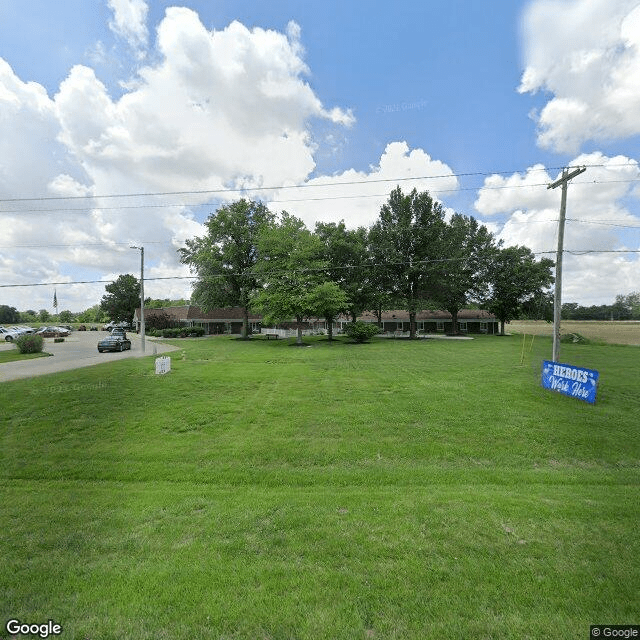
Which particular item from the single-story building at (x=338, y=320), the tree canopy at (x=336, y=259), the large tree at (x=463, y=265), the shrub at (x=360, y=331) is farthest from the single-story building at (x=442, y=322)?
the shrub at (x=360, y=331)

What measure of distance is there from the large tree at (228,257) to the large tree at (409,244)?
14930mm

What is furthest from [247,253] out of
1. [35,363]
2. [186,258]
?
[35,363]

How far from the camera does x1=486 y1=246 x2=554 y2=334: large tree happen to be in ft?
166

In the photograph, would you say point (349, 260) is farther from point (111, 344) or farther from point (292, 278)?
point (111, 344)

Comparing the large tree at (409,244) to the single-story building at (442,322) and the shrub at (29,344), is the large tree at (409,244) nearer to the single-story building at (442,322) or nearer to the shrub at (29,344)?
the single-story building at (442,322)

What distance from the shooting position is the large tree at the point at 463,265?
46050mm

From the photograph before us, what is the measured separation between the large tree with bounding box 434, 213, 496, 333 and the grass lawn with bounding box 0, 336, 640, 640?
37.0 metres

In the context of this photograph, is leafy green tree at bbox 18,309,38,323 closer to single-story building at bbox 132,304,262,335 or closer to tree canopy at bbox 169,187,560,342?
single-story building at bbox 132,304,262,335

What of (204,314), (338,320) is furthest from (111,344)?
(338,320)

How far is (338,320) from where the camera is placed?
64500 mm

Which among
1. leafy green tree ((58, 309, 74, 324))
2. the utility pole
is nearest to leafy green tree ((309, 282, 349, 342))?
the utility pole

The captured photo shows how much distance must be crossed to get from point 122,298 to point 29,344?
6004 centimetres

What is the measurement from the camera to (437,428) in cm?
855

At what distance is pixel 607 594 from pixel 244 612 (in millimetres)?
3644
